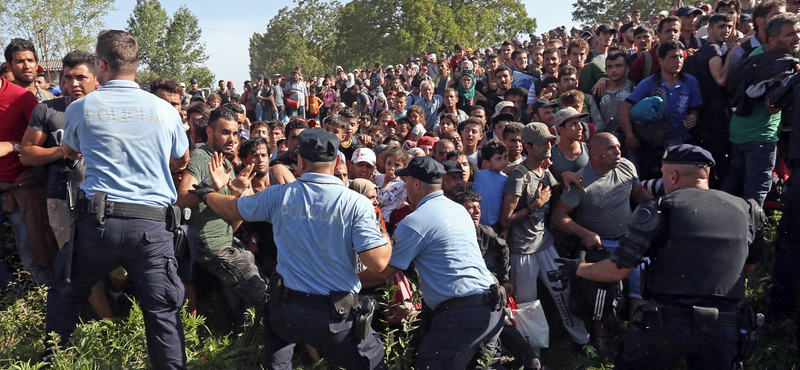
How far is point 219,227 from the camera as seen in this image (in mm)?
4633

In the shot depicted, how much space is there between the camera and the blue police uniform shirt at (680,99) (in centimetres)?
606

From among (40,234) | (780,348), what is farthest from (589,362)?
(40,234)

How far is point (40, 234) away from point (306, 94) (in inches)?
464

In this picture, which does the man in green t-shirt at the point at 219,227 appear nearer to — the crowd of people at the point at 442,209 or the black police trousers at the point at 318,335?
the crowd of people at the point at 442,209

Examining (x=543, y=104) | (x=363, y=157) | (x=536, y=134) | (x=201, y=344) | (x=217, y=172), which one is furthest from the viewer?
(x=543, y=104)

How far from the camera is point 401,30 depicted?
3469cm

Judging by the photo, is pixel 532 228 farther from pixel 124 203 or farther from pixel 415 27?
pixel 415 27

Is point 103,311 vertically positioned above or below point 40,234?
below

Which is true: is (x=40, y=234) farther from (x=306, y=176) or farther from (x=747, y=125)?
(x=747, y=125)

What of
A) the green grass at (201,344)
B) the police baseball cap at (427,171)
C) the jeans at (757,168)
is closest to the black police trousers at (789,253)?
the green grass at (201,344)

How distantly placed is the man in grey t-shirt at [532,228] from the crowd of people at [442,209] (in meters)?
0.02

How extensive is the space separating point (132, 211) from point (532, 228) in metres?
3.18

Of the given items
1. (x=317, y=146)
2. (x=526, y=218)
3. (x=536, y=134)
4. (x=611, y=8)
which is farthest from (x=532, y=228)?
(x=611, y=8)

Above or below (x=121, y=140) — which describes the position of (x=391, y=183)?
below
